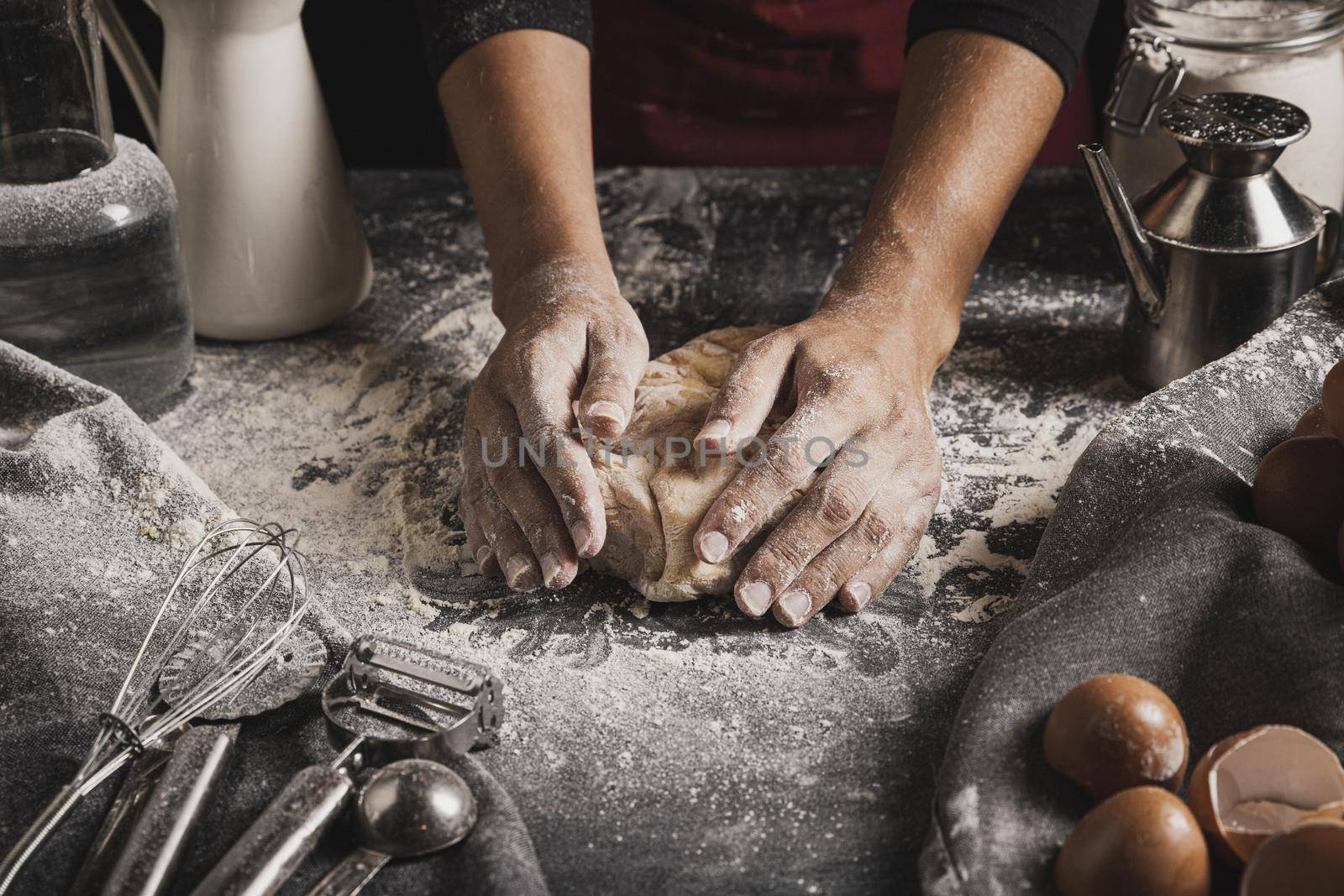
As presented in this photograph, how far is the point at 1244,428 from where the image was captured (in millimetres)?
1135

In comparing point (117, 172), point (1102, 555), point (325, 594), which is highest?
point (117, 172)

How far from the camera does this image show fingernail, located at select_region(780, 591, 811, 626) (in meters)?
1.08

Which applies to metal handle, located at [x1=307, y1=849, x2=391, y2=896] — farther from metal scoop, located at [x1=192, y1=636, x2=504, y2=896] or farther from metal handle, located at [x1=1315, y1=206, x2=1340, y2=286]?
metal handle, located at [x1=1315, y1=206, x2=1340, y2=286]

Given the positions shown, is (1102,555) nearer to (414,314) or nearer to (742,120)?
(414,314)

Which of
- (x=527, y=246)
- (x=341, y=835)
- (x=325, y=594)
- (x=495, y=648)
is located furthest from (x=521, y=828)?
(x=527, y=246)

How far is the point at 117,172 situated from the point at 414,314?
0.41 meters

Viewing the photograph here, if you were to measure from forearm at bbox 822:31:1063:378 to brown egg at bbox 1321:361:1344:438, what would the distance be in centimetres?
41

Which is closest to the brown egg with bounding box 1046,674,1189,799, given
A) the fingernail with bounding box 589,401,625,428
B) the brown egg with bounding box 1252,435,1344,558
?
the brown egg with bounding box 1252,435,1344,558

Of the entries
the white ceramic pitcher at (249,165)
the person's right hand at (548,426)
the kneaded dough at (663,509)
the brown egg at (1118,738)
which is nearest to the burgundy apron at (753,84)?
the white ceramic pitcher at (249,165)

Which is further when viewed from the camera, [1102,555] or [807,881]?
[1102,555]

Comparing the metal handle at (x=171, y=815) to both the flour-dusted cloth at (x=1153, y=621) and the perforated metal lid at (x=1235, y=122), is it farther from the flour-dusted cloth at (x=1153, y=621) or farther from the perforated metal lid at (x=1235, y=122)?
the perforated metal lid at (x=1235, y=122)

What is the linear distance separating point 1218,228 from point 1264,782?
69 cm

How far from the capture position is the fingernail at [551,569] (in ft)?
3.60

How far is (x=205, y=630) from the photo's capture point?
1070mm
